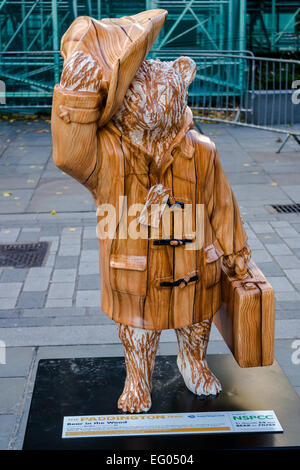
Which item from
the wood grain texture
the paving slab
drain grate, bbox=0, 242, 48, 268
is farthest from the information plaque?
drain grate, bbox=0, 242, 48, 268

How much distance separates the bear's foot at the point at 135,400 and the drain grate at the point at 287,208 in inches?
174

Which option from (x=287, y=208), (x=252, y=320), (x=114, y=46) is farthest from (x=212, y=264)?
(x=287, y=208)

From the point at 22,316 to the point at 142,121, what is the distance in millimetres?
2714

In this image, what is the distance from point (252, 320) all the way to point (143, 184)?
2.63ft

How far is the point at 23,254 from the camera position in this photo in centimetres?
587

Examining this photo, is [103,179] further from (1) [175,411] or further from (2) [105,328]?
(2) [105,328]

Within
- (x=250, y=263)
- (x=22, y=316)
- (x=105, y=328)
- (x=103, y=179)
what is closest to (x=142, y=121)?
(x=103, y=179)

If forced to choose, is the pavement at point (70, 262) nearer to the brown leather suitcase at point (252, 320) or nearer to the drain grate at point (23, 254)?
the drain grate at point (23, 254)

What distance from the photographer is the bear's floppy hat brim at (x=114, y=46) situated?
2225 mm

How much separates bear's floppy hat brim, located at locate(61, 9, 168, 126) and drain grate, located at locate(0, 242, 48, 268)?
11.4 feet

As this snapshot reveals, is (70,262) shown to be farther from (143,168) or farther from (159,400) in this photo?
(143,168)

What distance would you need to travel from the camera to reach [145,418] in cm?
284

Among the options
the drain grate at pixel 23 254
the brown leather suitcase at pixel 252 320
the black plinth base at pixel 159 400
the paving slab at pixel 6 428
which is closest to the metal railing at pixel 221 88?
the drain grate at pixel 23 254

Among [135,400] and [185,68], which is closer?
[185,68]
